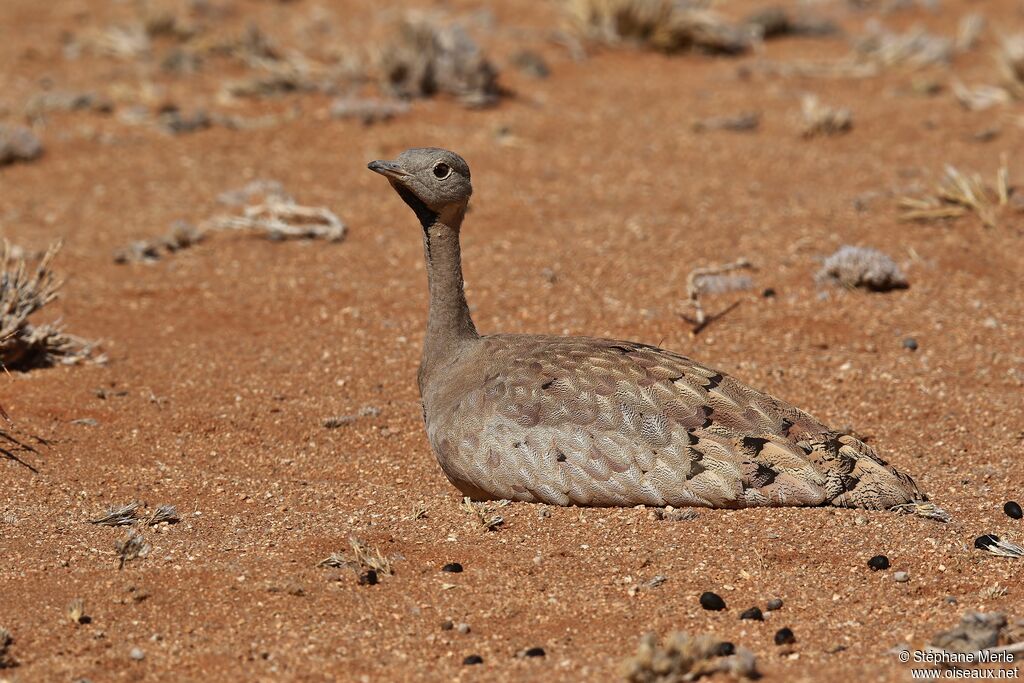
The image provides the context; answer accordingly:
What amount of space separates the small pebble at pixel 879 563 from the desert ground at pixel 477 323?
0.06 m

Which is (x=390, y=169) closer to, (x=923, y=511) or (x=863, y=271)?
(x=923, y=511)

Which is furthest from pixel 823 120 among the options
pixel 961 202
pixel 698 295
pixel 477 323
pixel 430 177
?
pixel 430 177

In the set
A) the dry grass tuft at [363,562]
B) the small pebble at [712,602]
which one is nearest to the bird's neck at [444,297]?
the dry grass tuft at [363,562]

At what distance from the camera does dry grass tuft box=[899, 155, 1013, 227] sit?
1111 centimetres

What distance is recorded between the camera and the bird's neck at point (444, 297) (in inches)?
303

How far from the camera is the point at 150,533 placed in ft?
22.5

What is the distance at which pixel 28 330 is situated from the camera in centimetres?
897

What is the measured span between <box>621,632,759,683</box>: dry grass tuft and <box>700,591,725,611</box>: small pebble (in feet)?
1.61

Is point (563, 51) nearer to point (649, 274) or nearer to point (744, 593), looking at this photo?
point (649, 274)

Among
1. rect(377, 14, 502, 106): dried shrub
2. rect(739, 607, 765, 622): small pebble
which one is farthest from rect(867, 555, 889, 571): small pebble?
rect(377, 14, 502, 106): dried shrub

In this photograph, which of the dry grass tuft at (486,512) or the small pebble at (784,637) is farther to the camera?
the dry grass tuft at (486,512)

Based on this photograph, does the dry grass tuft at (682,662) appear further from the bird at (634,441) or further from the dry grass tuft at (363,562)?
the dry grass tuft at (363,562)

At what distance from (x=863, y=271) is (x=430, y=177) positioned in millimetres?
4108

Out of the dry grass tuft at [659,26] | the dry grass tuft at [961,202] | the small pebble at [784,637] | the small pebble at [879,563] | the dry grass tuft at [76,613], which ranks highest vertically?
the dry grass tuft at [659,26]
